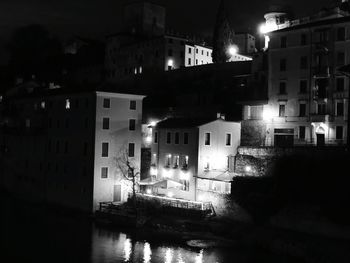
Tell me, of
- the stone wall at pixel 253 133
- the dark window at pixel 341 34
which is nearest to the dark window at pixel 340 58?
the dark window at pixel 341 34

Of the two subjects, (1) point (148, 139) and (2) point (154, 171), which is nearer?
(2) point (154, 171)

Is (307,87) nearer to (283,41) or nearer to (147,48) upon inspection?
(283,41)

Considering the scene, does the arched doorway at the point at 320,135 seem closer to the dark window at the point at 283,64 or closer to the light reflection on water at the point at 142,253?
the dark window at the point at 283,64

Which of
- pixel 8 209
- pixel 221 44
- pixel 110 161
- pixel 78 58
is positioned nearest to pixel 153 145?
pixel 110 161

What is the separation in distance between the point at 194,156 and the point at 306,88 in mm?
12793

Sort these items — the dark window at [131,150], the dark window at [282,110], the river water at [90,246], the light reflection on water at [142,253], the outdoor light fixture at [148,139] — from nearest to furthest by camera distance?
1. the light reflection on water at [142,253]
2. the river water at [90,246]
3. the dark window at [282,110]
4. the dark window at [131,150]
5. the outdoor light fixture at [148,139]

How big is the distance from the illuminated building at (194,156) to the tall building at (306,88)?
396 centimetres

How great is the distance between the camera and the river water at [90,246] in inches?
1348

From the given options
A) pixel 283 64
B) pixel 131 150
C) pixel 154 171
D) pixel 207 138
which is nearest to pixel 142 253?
pixel 207 138

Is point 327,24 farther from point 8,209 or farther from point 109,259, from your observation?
point 8,209

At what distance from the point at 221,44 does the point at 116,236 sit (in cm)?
4560

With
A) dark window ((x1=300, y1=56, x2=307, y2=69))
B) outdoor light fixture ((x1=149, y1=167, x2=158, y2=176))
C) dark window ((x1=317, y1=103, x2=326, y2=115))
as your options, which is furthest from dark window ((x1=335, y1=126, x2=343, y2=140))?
outdoor light fixture ((x1=149, y1=167, x2=158, y2=176))

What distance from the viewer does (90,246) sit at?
37.2m

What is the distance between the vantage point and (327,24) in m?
45.8
